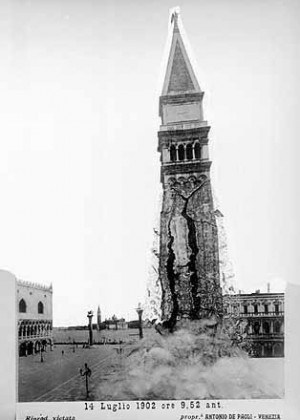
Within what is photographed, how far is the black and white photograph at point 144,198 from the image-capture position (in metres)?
2.92

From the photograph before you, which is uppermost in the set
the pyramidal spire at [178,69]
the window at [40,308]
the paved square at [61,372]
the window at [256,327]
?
the pyramidal spire at [178,69]

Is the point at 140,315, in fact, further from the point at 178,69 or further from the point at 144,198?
the point at 178,69

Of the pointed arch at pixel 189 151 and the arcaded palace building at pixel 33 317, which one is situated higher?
the pointed arch at pixel 189 151

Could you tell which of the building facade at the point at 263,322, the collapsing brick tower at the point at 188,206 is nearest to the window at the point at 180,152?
the collapsing brick tower at the point at 188,206

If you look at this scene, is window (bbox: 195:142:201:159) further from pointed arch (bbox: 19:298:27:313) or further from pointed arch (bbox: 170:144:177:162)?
pointed arch (bbox: 19:298:27:313)

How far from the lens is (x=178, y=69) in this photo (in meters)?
2.98

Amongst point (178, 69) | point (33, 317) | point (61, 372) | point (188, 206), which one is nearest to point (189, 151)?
point (188, 206)

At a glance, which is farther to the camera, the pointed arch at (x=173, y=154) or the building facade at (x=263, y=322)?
the pointed arch at (x=173, y=154)

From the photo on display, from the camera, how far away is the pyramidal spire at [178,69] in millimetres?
2953

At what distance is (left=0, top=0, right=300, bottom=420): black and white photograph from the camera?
9.59ft

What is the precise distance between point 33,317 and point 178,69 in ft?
4.09

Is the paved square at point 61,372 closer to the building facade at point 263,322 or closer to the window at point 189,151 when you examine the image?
the building facade at point 263,322

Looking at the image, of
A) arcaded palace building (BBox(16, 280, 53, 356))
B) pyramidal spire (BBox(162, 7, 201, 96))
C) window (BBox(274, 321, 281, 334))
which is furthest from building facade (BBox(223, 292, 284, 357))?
pyramidal spire (BBox(162, 7, 201, 96))

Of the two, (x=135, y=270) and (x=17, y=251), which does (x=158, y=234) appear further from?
(x=17, y=251)
